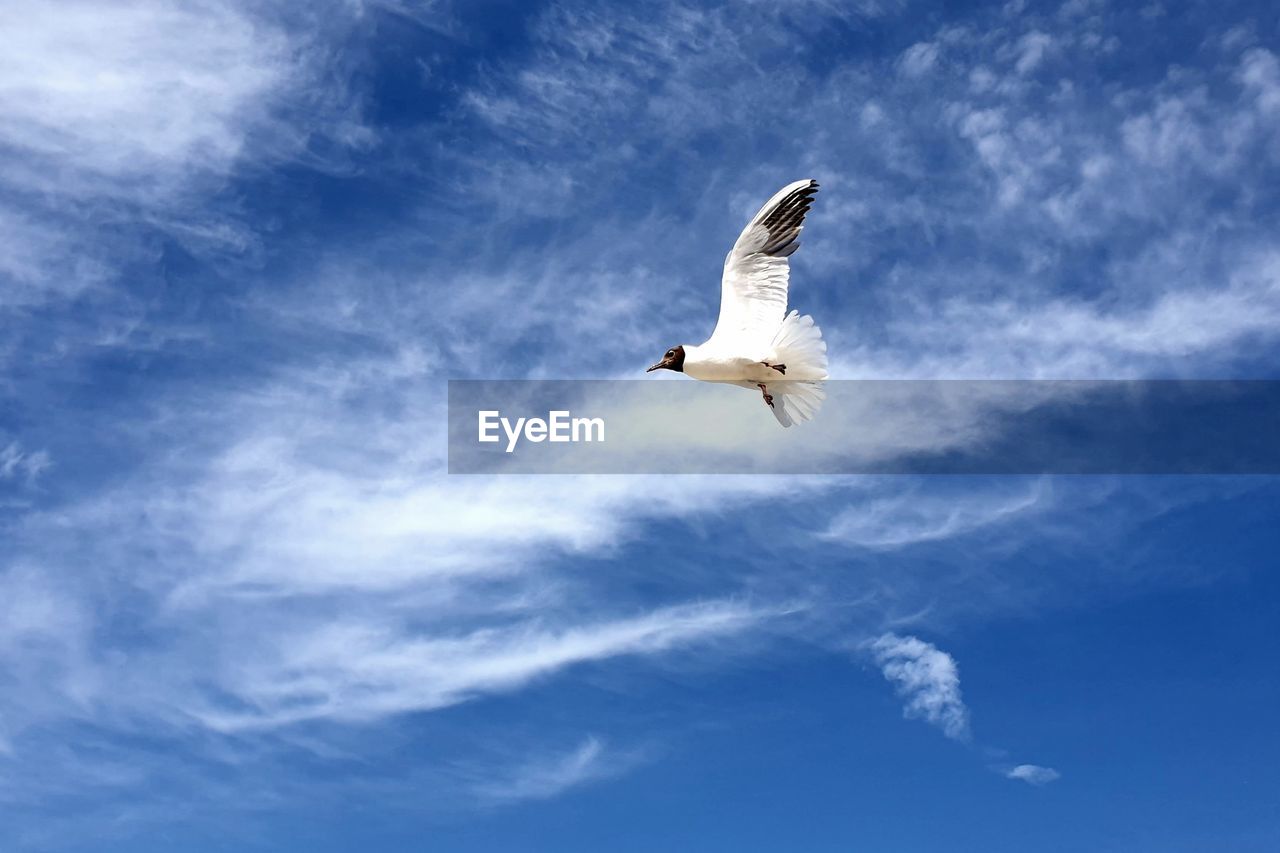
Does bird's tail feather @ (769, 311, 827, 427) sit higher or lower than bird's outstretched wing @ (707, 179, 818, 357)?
lower

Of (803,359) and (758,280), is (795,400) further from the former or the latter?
(758,280)

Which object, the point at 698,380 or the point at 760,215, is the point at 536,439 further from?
the point at 760,215

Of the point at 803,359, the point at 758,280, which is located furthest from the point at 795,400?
the point at 758,280

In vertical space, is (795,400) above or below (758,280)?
below

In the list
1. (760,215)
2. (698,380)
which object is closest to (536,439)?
(698,380)
